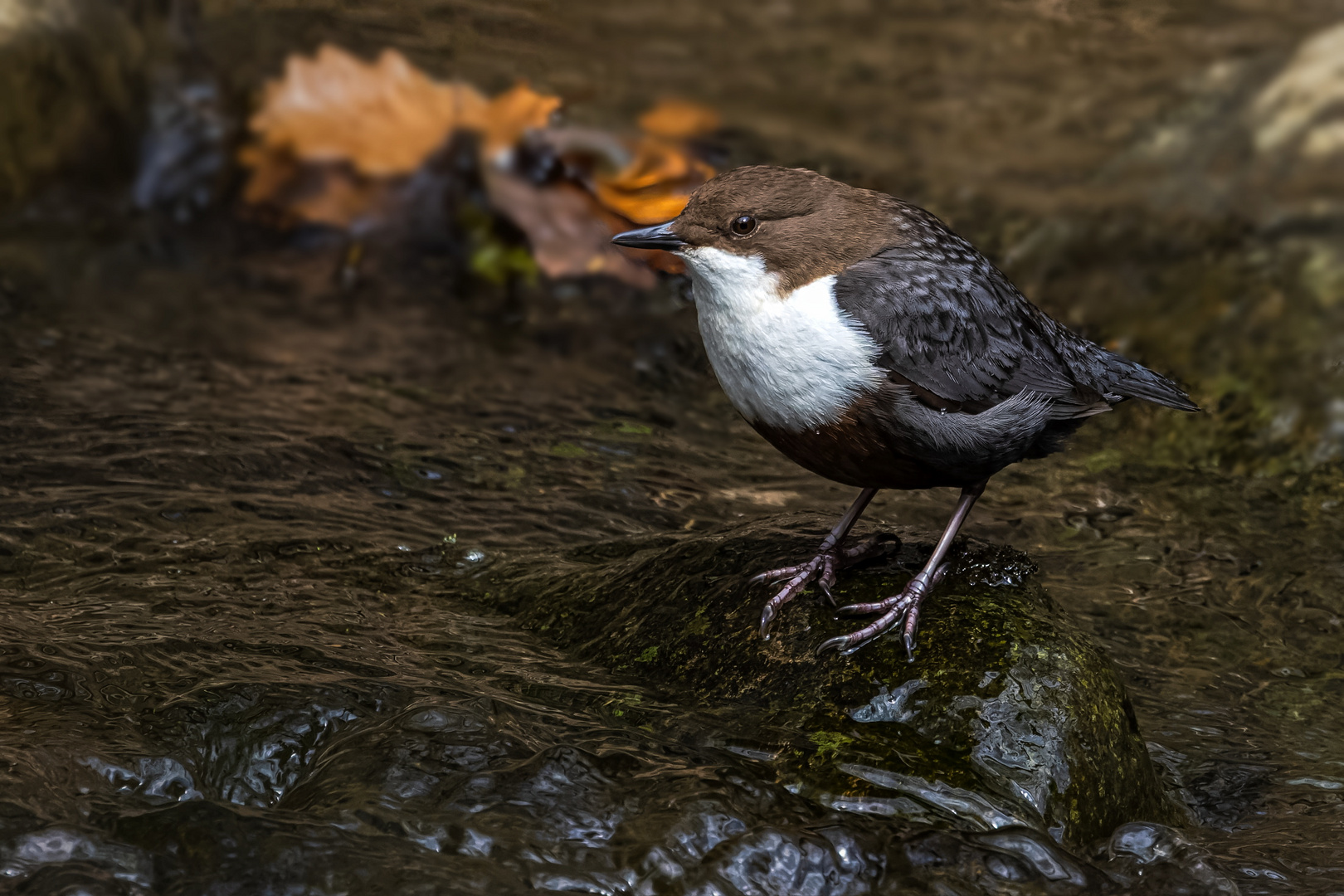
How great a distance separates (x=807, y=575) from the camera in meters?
3.14

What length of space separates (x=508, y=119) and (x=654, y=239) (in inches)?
145

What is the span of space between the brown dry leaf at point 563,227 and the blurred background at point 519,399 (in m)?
0.02

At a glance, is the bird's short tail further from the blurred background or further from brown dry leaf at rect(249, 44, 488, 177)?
brown dry leaf at rect(249, 44, 488, 177)

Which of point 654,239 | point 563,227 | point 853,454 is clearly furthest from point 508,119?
point 853,454

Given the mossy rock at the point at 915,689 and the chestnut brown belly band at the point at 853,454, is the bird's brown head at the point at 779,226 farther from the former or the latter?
the mossy rock at the point at 915,689

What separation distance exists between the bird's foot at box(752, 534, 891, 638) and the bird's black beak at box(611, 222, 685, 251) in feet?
2.69

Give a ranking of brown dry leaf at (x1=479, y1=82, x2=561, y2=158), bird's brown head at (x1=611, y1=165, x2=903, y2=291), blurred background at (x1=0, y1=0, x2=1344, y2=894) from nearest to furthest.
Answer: blurred background at (x1=0, y1=0, x2=1344, y2=894) < bird's brown head at (x1=611, y1=165, x2=903, y2=291) < brown dry leaf at (x1=479, y1=82, x2=561, y2=158)

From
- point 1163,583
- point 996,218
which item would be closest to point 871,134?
point 996,218

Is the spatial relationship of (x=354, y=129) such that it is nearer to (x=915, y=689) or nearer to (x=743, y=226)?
(x=743, y=226)

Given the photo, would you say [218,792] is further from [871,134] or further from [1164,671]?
[871,134]

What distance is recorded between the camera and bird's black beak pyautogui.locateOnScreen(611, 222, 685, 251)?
311 centimetres

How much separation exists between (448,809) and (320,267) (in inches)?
176

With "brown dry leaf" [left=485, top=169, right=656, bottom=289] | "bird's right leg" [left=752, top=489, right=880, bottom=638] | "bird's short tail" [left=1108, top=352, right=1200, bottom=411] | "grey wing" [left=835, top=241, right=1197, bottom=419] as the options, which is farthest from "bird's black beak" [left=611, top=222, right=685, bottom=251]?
"brown dry leaf" [left=485, top=169, right=656, bottom=289]

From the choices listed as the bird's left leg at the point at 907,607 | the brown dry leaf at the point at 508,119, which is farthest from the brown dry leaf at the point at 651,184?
the bird's left leg at the point at 907,607
